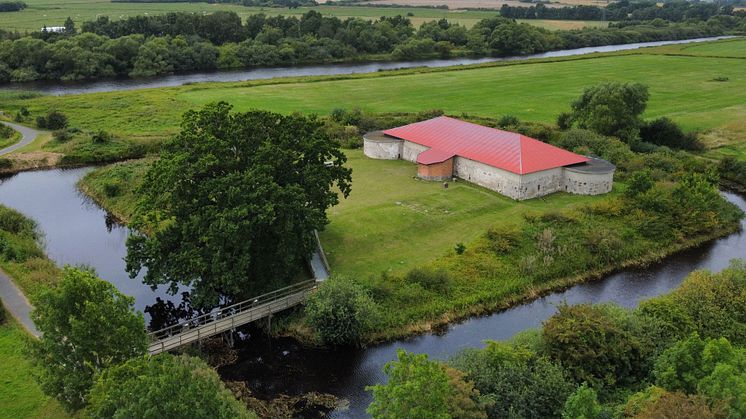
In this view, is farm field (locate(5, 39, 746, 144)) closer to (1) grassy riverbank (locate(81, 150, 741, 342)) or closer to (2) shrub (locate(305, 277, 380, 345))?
(1) grassy riverbank (locate(81, 150, 741, 342))

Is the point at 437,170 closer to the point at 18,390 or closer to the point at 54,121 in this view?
the point at 18,390

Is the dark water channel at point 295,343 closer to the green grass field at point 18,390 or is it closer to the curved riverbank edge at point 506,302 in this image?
the curved riverbank edge at point 506,302

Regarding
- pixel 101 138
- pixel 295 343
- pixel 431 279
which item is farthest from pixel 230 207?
pixel 101 138

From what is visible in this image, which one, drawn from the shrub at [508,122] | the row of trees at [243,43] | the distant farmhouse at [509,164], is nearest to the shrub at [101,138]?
the distant farmhouse at [509,164]

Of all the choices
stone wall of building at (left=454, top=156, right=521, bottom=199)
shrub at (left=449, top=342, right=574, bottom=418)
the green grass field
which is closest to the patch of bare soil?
the green grass field

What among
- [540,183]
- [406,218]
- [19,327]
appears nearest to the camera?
[19,327]
